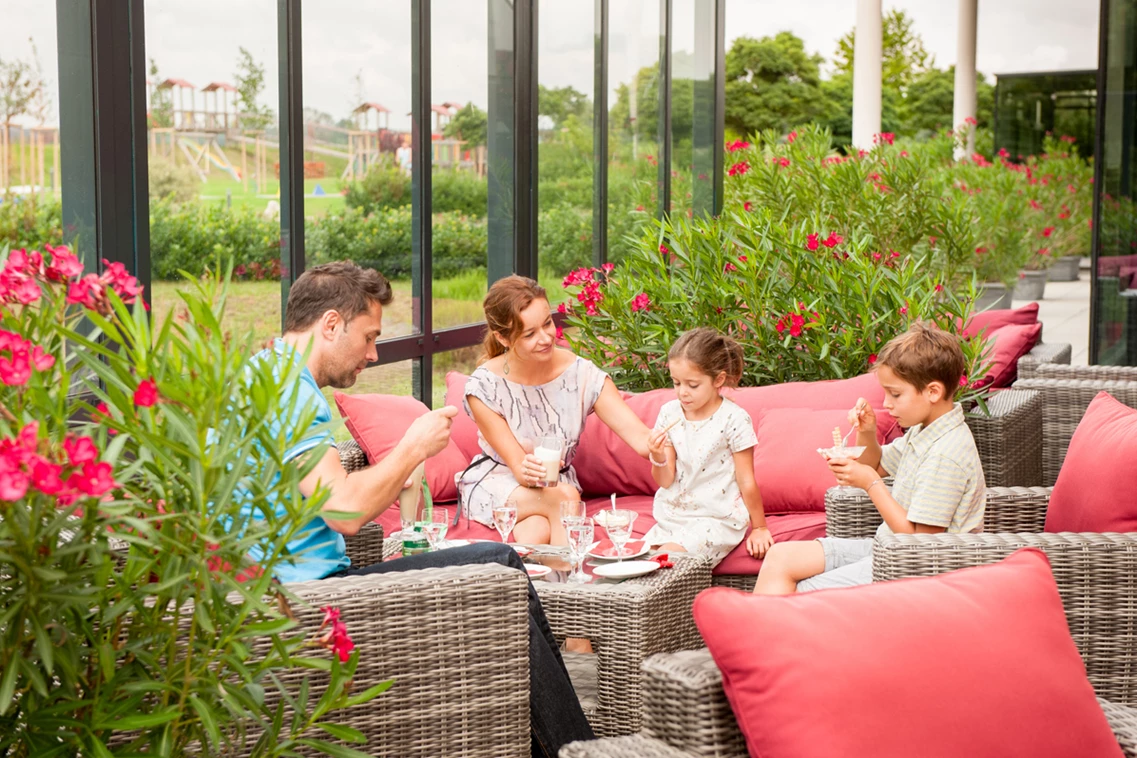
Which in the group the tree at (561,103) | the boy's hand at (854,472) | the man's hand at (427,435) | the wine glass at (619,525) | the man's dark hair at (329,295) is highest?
the tree at (561,103)

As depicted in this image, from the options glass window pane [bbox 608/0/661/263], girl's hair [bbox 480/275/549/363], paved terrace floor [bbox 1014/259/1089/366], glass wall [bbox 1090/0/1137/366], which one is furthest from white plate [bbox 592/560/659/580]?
paved terrace floor [bbox 1014/259/1089/366]

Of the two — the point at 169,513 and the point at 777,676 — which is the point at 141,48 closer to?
the point at 169,513

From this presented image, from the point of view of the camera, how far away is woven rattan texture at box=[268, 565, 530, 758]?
188 centimetres

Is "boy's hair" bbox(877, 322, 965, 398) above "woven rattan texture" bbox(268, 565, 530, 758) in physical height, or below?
above

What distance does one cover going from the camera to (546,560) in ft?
9.26

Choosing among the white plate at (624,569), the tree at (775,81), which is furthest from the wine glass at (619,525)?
the tree at (775,81)

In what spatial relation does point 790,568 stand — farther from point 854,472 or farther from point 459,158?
point 459,158

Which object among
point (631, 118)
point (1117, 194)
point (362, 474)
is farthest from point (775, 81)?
point (362, 474)

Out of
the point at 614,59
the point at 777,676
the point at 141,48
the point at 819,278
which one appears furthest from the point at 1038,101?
the point at 777,676

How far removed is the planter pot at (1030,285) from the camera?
12703 millimetres

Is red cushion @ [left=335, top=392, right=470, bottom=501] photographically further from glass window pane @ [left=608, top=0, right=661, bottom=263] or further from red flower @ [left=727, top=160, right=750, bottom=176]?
red flower @ [left=727, top=160, right=750, bottom=176]

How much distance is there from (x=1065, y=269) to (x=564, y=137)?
955 cm

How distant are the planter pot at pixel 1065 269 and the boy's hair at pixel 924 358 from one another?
11707 mm

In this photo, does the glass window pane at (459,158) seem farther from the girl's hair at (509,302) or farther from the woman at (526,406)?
the girl's hair at (509,302)
